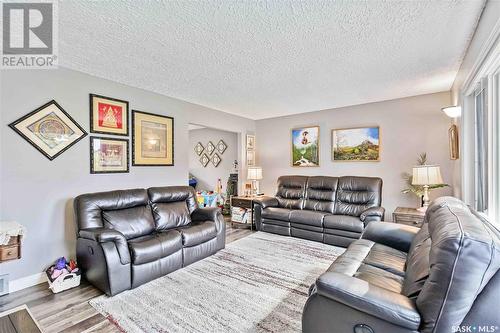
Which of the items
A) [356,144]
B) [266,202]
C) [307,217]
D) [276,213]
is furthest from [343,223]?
[356,144]

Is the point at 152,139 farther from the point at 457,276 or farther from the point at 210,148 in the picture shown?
the point at 457,276

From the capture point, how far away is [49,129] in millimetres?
2736

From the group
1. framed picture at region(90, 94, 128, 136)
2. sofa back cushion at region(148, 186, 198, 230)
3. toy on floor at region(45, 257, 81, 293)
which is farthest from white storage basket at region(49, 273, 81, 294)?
framed picture at region(90, 94, 128, 136)

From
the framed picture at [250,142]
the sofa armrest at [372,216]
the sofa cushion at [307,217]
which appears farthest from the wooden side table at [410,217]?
the framed picture at [250,142]

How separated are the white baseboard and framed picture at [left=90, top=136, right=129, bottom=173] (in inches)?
50.3

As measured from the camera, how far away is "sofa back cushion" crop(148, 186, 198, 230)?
10.9 feet

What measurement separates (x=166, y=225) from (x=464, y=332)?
308cm

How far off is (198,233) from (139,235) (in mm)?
723

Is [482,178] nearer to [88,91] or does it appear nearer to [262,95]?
[262,95]

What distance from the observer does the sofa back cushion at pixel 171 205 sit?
3312 millimetres

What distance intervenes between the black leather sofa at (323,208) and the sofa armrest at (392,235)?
102 centimetres

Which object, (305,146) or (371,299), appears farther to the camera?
(305,146)

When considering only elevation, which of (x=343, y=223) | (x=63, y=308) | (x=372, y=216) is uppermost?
(x=372, y=216)

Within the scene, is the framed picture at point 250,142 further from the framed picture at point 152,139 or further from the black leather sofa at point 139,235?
the black leather sofa at point 139,235
